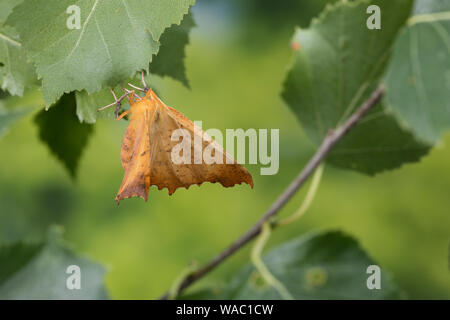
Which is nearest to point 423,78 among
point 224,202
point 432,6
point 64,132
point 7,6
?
point 432,6

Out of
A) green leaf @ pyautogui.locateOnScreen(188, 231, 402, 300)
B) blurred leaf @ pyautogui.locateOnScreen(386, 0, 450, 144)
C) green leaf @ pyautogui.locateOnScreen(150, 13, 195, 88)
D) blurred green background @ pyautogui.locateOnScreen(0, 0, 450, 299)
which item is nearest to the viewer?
blurred leaf @ pyautogui.locateOnScreen(386, 0, 450, 144)

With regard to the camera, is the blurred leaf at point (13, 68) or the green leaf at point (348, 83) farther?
the green leaf at point (348, 83)

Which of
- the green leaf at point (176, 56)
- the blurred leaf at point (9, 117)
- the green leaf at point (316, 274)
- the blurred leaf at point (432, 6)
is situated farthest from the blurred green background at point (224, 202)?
the blurred leaf at point (432, 6)

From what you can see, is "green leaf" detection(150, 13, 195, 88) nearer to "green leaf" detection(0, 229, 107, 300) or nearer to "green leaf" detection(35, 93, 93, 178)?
"green leaf" detection(35, 93, 93, 178)

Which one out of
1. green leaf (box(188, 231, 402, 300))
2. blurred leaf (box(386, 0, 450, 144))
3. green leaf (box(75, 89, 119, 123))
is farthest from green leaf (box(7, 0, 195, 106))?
green leaf (box(188, 231, 402, 300))

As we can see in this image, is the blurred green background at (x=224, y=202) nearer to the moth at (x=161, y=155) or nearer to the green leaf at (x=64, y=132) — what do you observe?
the green leaf at (x=64, y=132)
